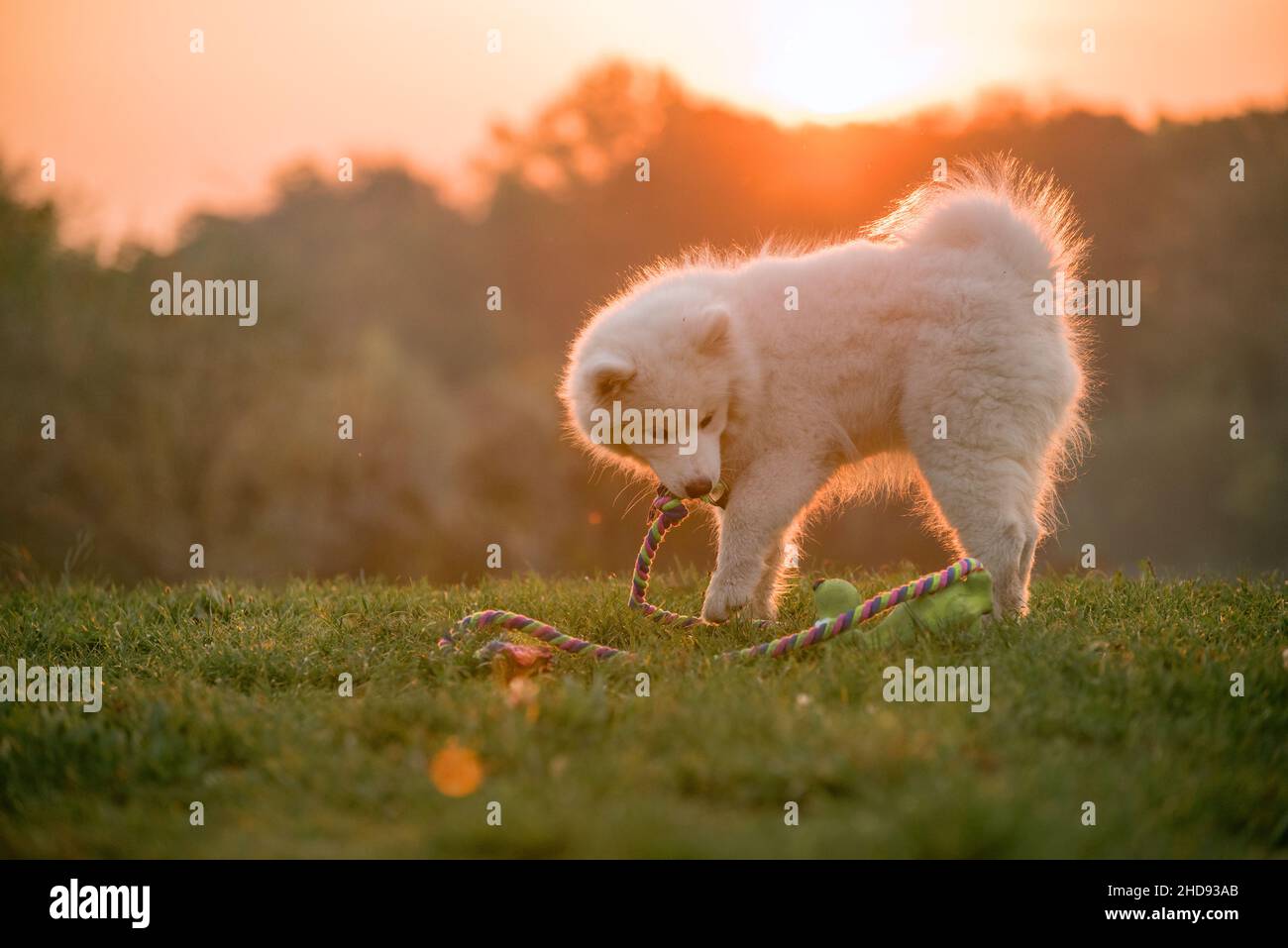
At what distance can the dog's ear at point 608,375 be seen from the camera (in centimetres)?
547

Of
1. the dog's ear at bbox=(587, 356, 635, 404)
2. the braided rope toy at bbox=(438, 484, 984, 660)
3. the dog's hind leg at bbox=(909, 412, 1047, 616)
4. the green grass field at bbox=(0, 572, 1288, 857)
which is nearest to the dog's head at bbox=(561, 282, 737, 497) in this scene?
the dog's ear at bbox=(587, 356, 635, 404)

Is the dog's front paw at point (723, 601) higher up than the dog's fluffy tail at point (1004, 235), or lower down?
lower down

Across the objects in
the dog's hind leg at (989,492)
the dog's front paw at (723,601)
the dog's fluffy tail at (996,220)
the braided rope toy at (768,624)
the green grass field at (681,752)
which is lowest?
the green grass field at (681,752)

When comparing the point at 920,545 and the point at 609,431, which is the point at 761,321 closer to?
the point at 609,431

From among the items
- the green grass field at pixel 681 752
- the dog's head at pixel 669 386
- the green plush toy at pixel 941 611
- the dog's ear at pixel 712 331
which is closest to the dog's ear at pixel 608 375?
the dog's head at pixel 669 386

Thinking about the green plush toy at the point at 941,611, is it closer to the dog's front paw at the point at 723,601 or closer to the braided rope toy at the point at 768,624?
the braided rope toy at the point at 768,624

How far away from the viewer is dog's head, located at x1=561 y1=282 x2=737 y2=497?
5.49 metres

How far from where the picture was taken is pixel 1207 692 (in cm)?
389

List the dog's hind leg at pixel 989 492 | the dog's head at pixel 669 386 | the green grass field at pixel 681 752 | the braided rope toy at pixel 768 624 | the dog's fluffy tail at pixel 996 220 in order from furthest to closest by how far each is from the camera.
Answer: the dog's fluffy tail at pixel 996 220, the dog's head at pixel 669 386, the dog's hind leg at pixel 989 492, the braided rope toy at pixel 768 624, the green grass field at pixel 681 752

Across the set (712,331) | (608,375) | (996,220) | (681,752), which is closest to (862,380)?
(712,331)

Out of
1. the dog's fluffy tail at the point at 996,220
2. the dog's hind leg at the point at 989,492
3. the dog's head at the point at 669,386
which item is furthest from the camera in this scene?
the dog's fluffy tail at the point at 996,220

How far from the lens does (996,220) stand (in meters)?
5.85

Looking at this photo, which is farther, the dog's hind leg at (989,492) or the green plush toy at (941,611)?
the dog's hind leg at (989,492)
